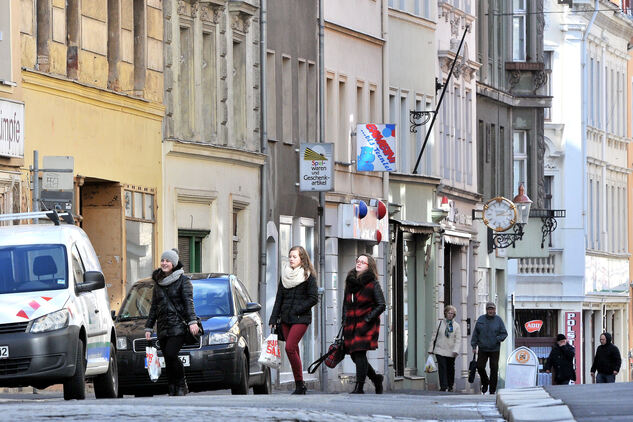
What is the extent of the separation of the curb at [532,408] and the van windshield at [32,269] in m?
4.63

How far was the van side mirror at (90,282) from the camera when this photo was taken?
73.3 feet

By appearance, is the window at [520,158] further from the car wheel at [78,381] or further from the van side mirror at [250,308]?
the car wheel at [78,381]

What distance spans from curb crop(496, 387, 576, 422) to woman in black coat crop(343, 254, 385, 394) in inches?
248

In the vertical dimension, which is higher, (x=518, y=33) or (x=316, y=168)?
(x=518, y=33)

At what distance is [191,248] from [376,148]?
8841 millimetres

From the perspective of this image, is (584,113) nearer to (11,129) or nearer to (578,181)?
(578,181)

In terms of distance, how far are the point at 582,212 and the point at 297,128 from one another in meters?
30.1

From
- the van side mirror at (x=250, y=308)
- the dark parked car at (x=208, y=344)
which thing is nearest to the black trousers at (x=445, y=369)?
the dark parked car at (x=208, y=344)

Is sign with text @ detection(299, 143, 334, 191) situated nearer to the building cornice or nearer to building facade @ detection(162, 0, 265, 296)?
building facade @ detection(162, 0, 265, 296)

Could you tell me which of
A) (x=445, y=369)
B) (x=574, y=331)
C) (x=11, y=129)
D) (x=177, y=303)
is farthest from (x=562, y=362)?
(x=574, y=331)

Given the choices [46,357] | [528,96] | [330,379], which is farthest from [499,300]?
[46,357]

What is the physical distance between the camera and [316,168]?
43.8 metres

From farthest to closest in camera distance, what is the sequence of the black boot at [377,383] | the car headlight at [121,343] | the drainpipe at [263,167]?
1. the drainpipe at [263,167]
2. the black boot at [377,383]
3. the car headlight at [121,343]

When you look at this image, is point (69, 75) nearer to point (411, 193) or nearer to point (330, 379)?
point (330, 379)
